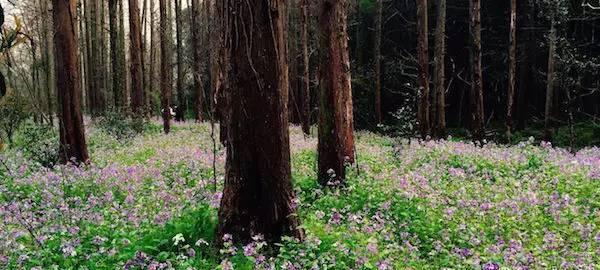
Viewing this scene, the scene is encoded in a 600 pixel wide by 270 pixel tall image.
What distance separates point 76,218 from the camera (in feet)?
23.1

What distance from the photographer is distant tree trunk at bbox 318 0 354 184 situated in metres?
10.0

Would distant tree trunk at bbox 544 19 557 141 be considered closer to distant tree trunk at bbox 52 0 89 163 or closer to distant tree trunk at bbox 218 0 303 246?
distant tree trunk at bbox 52 0 89 163

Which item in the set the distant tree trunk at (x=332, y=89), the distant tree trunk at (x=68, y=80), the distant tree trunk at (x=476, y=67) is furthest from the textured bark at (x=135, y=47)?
the distant tree trunk at (x=332, y=89)

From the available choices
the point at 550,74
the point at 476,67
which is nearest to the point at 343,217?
the point at 476,67

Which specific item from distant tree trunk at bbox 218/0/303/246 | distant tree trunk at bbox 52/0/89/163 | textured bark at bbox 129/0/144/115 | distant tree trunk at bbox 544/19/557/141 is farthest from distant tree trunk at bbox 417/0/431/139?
distant tree trunk at bbox 218/0/303/246

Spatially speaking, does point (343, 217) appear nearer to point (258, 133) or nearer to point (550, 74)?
point (258, 133)

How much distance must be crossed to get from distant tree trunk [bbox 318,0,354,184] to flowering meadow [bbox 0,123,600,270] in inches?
20.2

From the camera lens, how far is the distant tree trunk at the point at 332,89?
10.0 m

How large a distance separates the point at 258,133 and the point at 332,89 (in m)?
4.75

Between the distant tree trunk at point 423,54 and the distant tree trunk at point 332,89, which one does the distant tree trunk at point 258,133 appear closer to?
the distant tree trunk at point 332,89

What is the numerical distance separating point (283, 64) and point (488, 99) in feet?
101

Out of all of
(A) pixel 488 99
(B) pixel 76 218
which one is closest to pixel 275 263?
(B) pixel 76 218

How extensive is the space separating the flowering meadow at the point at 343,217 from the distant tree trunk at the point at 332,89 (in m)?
0.51

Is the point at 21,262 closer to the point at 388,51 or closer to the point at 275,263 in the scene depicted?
the point at 275,263
